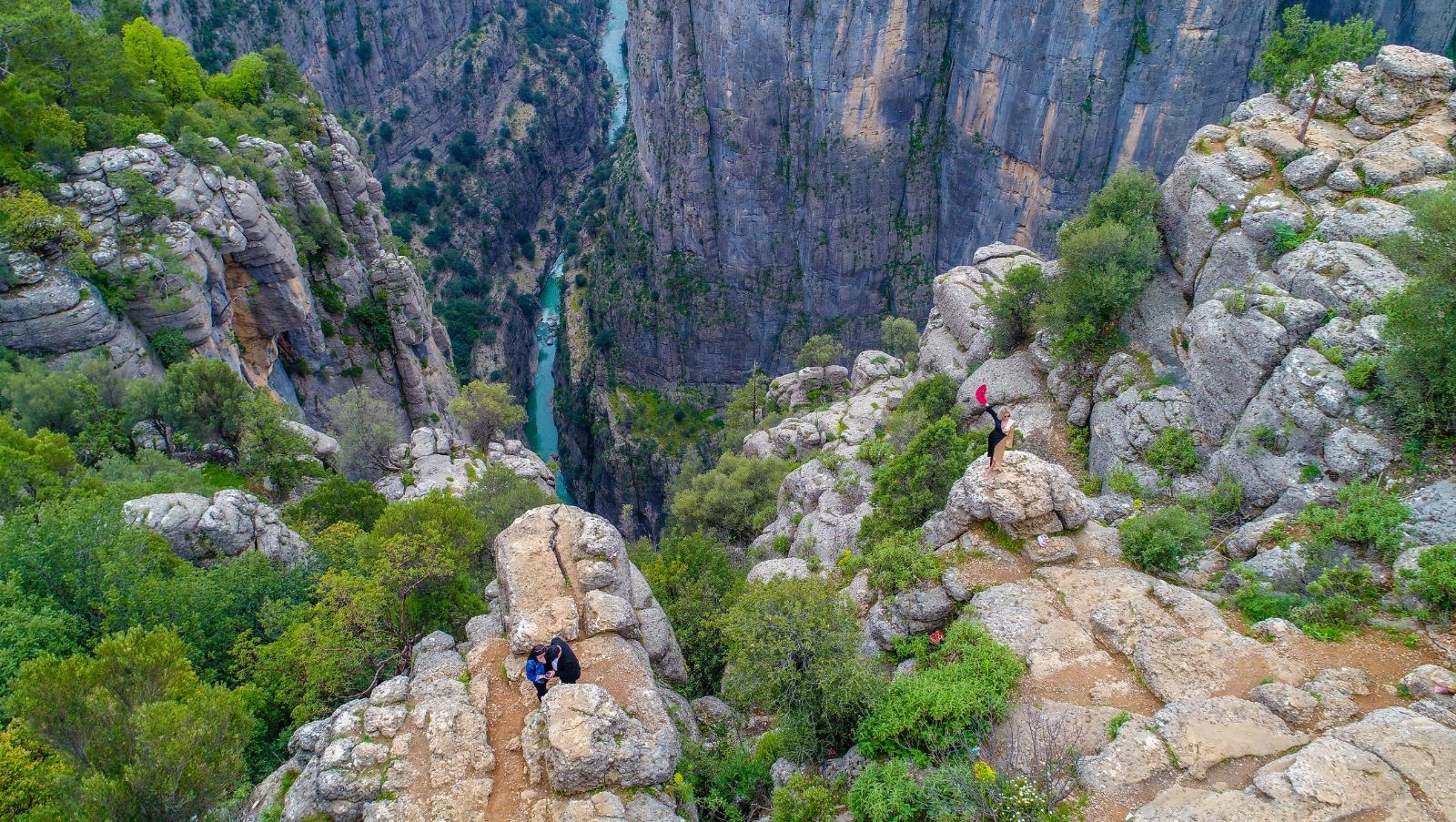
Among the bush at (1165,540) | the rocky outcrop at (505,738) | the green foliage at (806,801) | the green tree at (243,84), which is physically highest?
the green tree at (243,84)

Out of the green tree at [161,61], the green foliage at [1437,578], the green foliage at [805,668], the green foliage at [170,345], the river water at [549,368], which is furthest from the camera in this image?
the river water at [549,368]

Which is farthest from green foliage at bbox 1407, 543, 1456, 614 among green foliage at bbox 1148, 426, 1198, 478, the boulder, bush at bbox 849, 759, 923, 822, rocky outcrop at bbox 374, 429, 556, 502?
rocky outcrop at bbox 374, 429, 556, 502

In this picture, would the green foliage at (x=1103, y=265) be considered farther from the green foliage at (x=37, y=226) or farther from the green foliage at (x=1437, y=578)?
the green foliage at (x=37, y=226)

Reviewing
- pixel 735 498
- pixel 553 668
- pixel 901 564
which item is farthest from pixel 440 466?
pixel 901 564

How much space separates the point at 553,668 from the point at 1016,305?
22.2 m

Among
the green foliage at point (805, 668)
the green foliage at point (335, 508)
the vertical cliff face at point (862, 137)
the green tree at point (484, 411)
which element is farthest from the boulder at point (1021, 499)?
the vertical cliff face at point (862, 137)

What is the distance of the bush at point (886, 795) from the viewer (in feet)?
38.0

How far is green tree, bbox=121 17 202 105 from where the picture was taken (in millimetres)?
38781

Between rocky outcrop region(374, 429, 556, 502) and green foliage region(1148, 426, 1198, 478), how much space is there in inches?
997

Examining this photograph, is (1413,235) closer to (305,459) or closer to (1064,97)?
(305,459)

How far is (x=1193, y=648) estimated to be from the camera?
13070 millimetres

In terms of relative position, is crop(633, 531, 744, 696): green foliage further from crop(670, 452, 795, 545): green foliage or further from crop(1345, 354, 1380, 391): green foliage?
crop(1345, 354, 1380, 391): green foliage

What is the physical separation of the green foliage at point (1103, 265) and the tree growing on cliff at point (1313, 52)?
Result: 4697mm

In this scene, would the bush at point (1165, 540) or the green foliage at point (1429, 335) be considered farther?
the bush at point (1165, 540)
